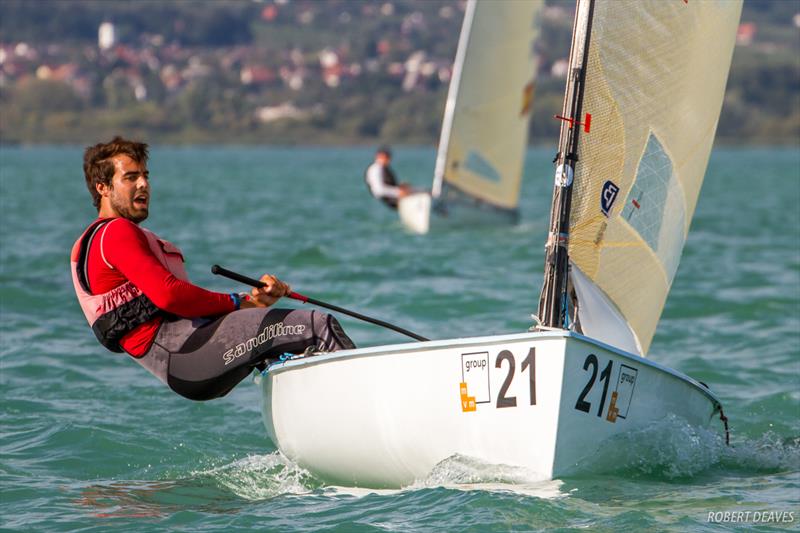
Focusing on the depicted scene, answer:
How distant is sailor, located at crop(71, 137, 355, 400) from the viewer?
529 centimetres

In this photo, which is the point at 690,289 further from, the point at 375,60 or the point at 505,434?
the point at 375,60

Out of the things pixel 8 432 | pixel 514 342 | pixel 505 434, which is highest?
pixel 514 342

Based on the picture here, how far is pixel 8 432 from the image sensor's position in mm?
6711

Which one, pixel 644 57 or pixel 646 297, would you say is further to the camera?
pixel 646 297

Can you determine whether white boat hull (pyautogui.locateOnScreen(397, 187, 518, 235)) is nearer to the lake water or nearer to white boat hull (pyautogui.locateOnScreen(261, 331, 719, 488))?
the lake water

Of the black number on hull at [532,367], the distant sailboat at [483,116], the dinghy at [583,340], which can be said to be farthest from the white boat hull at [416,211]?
the black number on hull at [532,367]

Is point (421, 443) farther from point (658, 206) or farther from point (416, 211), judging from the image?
point (416, 211)

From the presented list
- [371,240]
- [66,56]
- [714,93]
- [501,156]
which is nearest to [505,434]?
[714,93]

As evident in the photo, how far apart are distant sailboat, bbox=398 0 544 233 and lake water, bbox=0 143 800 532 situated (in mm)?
887

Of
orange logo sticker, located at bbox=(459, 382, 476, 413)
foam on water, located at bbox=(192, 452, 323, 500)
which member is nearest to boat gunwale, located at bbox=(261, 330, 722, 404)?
orange logo sticker, located at bbox=(459, 382, 476, 413)

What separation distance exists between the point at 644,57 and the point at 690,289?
22.5ft

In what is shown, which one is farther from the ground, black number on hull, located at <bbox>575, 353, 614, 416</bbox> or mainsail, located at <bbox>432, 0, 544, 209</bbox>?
mainsail, located at <bbox>432, 0, 544, 209</bbox>

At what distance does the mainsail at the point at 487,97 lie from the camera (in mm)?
17734

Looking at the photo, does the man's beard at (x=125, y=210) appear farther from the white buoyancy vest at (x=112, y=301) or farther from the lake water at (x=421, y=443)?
the lake water at (x=421, y=443)
